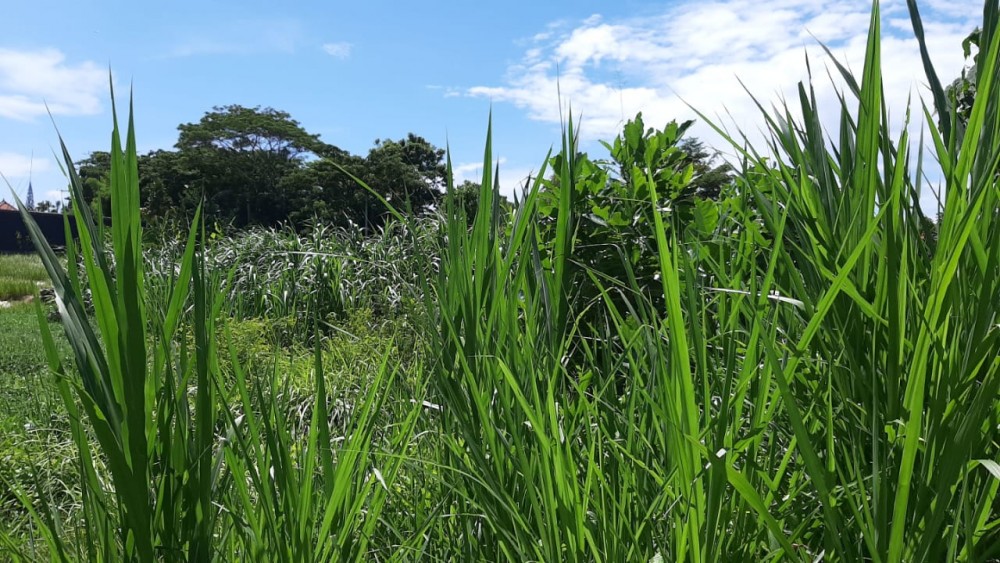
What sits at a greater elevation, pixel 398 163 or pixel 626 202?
pixel 398 163

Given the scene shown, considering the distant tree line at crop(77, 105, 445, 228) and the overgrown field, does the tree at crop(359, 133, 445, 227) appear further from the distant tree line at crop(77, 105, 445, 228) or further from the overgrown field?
the overgrown field

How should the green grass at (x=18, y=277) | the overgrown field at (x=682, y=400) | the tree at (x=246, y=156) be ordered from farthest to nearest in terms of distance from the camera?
1. the tree at (x=246, y=156)
2. the green grass at (x=18, y=277)
3. the overgrown field at (x=682, y=400)

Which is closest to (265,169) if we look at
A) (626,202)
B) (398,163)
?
(398,163)

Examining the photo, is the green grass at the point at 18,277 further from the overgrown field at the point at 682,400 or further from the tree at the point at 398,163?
the tree at the point at 398,163

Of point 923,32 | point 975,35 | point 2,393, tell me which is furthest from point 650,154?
point 2,393

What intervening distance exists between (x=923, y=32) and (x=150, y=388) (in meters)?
1.19

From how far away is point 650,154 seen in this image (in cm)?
259

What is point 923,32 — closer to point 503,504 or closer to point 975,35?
point 503,504

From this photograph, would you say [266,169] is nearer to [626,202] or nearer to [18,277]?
[18,277]

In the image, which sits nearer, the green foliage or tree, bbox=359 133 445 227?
the green foliage

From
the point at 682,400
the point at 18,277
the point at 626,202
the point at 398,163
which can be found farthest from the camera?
the point at 398,163

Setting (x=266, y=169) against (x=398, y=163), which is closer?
(x=398, y=163)

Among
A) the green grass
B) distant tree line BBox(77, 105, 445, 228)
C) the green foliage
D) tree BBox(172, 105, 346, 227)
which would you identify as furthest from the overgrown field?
tree BBox(172, 105, 346, 227)

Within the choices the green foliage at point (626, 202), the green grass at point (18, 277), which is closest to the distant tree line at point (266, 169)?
the green grass at point (18, 277)
